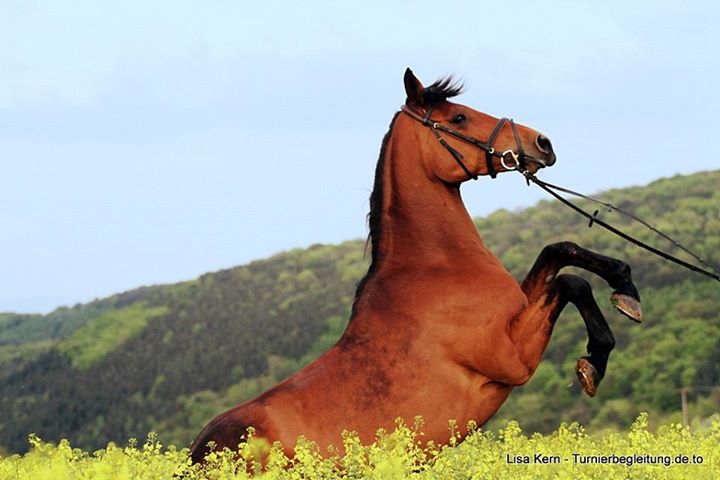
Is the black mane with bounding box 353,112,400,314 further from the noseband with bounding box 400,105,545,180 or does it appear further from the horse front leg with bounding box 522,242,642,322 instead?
the horse front leg with bounding box 522,242,642,322

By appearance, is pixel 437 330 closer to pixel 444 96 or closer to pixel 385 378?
pixel 385 378

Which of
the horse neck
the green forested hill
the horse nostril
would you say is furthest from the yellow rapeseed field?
the green forested hill

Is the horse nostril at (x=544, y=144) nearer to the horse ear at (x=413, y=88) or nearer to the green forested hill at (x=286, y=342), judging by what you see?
the horse ear at (x=413, y=88)

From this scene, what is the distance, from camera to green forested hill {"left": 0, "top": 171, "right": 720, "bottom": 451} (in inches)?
1222

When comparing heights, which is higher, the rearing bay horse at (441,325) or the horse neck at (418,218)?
the horse neck at (418,218)

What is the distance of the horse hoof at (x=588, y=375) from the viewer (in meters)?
7.06

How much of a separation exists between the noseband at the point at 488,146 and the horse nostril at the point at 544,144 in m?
0.08

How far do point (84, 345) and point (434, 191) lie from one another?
38565mm

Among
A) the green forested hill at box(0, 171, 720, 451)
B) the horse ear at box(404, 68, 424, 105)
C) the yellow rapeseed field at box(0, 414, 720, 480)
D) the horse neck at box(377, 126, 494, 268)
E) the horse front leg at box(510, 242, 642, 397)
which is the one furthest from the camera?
the green forested hill at box(0, 171, 720, 451)

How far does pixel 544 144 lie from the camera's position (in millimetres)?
7367

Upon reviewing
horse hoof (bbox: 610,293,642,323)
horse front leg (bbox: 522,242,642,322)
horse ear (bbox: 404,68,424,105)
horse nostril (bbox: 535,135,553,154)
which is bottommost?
horse hoof (bbox: 610,293,642,323)

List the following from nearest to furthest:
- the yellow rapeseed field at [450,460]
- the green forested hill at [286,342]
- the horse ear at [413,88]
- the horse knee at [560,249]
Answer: the yellow rapeseed field at [450,460], the horse knee at [560,249], the horse ear at [413,88], the green forested hill at [286,342]

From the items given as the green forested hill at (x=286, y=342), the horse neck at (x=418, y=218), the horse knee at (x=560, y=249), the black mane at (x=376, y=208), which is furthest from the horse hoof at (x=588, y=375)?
the green forested hill at (x=286, y=342)

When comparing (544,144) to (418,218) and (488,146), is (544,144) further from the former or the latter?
(418,218)
